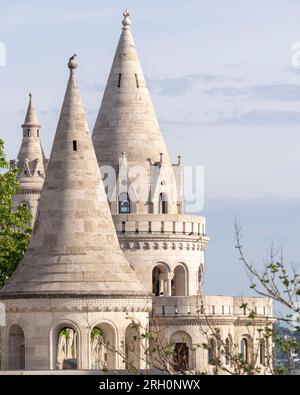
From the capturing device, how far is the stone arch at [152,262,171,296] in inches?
2970

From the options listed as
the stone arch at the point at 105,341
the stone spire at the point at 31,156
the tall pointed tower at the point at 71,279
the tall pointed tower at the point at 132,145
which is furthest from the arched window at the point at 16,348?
the stone spire at the point at 31,156

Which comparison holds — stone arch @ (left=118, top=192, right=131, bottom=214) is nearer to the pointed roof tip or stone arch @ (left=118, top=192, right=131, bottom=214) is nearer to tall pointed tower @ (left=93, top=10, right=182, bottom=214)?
tall pointed tower @ (left=93, top=10, right=182, bottom=214)

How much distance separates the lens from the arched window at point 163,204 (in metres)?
76.4

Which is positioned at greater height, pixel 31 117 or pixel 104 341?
pixel 31 117

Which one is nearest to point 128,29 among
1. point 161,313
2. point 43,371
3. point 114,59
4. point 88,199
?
point 114,59

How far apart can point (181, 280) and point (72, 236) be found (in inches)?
862

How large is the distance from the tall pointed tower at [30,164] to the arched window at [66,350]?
26833 mm

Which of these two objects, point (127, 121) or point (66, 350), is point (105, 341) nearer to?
Answer: point (66, 350)

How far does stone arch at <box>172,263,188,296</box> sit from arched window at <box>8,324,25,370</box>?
20.9 m

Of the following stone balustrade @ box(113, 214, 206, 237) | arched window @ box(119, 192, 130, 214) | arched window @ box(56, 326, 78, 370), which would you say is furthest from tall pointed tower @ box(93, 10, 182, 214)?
arched window @ box(56, 326, 78, 370)

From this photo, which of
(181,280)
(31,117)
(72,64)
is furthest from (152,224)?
(31,117)

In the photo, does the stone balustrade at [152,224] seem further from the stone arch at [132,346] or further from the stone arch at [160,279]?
the stone arch at [132,346]

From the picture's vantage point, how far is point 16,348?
183 feet

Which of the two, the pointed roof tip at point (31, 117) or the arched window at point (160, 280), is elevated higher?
the pointed roof tip at point (31, 117)
